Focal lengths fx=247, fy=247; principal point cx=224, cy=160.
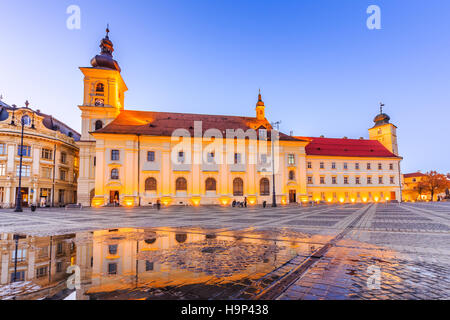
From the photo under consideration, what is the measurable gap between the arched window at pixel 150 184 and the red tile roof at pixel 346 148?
30852mm

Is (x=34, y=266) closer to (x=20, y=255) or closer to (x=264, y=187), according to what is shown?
(x=20, y=255)

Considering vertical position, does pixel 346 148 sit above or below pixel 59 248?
above

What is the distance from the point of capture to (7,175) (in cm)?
3588

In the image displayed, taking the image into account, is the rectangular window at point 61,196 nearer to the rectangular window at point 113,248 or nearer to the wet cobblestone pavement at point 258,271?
the wet cobblestone pavement at point 258,271

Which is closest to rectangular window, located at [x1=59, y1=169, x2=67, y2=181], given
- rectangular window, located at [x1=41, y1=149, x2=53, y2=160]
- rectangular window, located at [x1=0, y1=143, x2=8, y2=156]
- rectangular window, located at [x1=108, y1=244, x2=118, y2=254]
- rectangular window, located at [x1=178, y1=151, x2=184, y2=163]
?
rectangular window, located at [x1=41, y1=149, x2=53, y2=160]

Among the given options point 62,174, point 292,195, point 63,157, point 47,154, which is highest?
point 47,154

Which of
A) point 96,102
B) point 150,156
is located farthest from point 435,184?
point 96,102

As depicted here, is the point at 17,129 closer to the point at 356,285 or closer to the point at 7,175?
the point at 7,175

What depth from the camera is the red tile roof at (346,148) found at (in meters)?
51.7

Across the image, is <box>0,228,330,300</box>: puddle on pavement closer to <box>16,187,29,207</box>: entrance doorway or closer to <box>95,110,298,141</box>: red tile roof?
<box>95,110,298,141</box>: red tile roof

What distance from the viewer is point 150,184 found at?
37500mm

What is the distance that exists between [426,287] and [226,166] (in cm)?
3713

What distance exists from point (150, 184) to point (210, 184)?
30.6 ft
